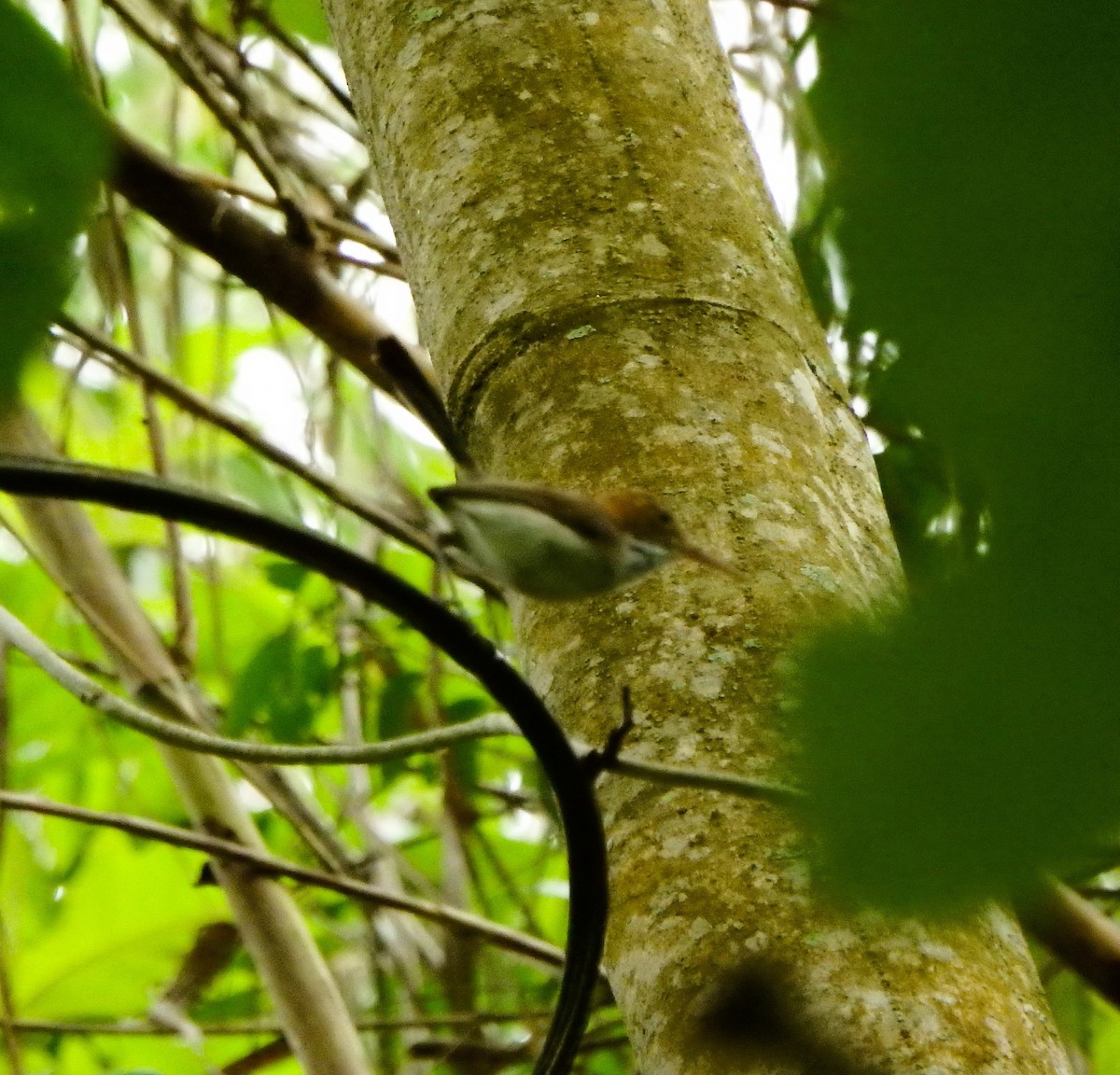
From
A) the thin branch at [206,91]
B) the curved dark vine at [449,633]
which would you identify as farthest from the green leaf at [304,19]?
the curved dark vine at [449,633]

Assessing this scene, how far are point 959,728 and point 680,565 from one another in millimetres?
878

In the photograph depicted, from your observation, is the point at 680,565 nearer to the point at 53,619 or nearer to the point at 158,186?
the point at 158,186

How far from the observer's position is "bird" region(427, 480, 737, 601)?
1022 millimetres

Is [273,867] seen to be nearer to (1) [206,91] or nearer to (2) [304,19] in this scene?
(1) [206,91]

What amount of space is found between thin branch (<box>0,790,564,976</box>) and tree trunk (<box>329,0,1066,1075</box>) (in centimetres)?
57

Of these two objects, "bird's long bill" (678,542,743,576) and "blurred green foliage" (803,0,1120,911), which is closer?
"blurred green foliage" (803,0,1120,911)

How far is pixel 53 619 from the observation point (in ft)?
8.79

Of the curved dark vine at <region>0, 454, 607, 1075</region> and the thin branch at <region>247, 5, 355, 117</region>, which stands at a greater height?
the thin branch at <region>247, 5, 355, 117</region>

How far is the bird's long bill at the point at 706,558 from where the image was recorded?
1033 mm

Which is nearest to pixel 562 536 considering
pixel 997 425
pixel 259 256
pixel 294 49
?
pixel 997 425

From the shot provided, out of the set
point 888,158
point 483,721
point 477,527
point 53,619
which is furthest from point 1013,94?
point 53,619

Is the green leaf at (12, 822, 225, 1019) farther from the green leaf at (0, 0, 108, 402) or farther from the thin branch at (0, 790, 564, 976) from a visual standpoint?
the green leaf at (0, 0, 108, 402)

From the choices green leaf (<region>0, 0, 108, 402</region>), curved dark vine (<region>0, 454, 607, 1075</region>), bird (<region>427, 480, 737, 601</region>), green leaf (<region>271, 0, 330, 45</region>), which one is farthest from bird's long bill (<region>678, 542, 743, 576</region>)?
green leaf (<region>271, 0, 330, 45</region>)

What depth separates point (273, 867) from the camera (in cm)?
164
